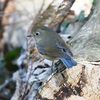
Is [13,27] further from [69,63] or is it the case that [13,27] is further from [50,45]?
[69,63]

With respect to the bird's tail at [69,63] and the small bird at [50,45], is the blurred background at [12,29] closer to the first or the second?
the small bird at [50,45]

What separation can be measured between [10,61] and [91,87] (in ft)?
9.90

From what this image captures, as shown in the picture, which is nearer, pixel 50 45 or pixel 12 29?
pixel 50 45

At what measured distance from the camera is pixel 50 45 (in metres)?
3.49

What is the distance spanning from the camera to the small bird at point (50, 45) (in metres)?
3.19

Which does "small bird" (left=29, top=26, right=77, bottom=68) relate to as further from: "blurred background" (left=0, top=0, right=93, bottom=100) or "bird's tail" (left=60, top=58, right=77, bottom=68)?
"blurred background" (left=0, top=0, right=93, bottom=100)

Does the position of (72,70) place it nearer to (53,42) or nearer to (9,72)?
(53,42)

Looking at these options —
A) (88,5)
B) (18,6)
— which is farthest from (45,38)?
(18,6)

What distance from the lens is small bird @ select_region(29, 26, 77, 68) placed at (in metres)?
3.19

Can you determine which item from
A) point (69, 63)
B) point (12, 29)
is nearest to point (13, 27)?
point (12, 29)

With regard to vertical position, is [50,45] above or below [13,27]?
above

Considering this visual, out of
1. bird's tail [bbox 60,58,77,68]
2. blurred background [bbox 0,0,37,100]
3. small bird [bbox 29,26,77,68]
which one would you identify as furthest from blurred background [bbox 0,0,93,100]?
bird's tail [bbox 60,58,77,68]

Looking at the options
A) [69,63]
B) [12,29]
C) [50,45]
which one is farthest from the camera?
[12,29]

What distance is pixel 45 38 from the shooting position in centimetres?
360
